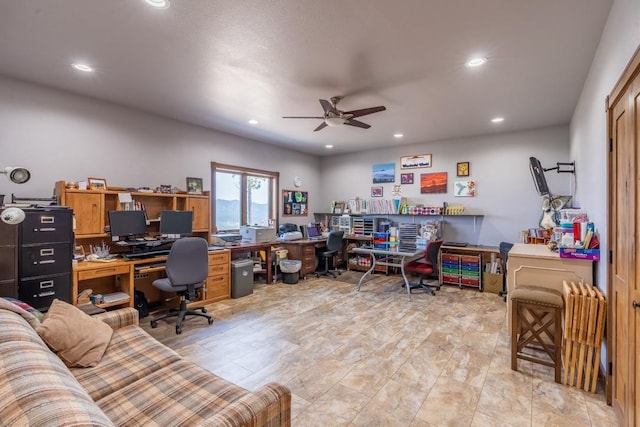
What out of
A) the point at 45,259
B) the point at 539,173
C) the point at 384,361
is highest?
the point at 539,173

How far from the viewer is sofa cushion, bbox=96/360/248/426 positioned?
1.35 metres

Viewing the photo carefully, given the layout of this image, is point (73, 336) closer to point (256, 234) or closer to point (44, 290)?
point (44, 290)

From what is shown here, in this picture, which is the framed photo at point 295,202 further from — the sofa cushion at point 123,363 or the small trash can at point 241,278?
the sofa cushion at point 123,363

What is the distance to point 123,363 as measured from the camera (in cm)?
180

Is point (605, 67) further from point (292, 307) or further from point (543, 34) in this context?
point (292, 307)

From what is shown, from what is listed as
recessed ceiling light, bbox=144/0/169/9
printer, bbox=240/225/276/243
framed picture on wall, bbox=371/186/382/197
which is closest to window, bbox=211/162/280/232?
printer, bbox=240/225/276/243

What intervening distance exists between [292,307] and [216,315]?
0.98 m

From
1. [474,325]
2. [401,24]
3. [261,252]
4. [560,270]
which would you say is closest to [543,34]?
[401,24]

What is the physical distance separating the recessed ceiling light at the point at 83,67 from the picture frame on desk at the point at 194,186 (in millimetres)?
2009

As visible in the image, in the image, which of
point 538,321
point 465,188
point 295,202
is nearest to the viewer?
point 538,321

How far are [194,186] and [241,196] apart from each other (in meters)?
1.09

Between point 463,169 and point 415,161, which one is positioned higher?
point 415,161

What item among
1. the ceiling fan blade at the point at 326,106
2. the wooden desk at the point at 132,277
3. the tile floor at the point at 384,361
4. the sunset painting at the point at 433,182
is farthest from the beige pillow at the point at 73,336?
the sunset painting at the point at 433,182

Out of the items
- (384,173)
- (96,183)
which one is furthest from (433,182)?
(96,183)
